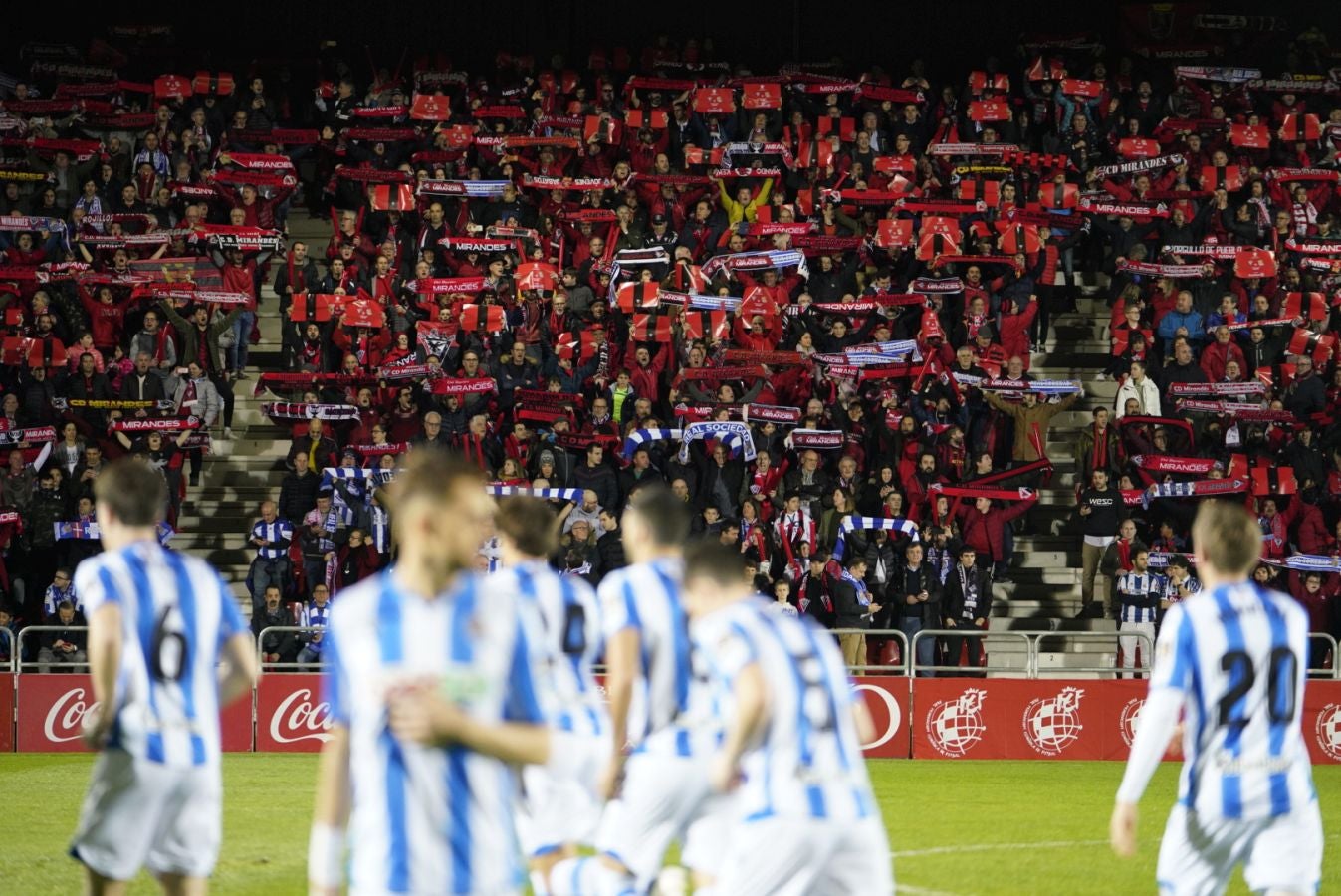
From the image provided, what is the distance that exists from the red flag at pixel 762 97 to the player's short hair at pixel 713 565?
21701 millimetres

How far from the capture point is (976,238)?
2438cm

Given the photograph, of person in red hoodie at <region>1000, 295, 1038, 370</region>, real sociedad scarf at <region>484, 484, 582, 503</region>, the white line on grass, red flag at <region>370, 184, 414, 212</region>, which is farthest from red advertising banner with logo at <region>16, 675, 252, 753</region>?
person in red hoodie at <region>1000, 295, 1038, 370</region>

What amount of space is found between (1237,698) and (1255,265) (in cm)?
1934

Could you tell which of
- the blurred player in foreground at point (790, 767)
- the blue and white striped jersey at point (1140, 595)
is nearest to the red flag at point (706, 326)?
the blue and white striped jersey at point (1140, 595)

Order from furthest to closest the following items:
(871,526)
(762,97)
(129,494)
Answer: (762,97) < (871,526) < (129,494)

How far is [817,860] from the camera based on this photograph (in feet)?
18.3

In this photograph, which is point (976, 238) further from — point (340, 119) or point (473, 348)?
point (340, 119)

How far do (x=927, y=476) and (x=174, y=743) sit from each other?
15.3m

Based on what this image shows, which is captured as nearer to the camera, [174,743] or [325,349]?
[174,743]

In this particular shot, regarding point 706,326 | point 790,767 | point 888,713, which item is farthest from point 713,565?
point 706,326

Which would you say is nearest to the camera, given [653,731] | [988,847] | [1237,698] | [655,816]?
[1237,698]

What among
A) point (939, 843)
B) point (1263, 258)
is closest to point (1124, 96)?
point (1263, 258)

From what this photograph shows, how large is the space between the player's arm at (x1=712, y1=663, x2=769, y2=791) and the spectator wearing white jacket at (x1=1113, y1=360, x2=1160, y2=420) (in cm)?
1740

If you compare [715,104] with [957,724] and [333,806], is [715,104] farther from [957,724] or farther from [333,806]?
[333,806]
